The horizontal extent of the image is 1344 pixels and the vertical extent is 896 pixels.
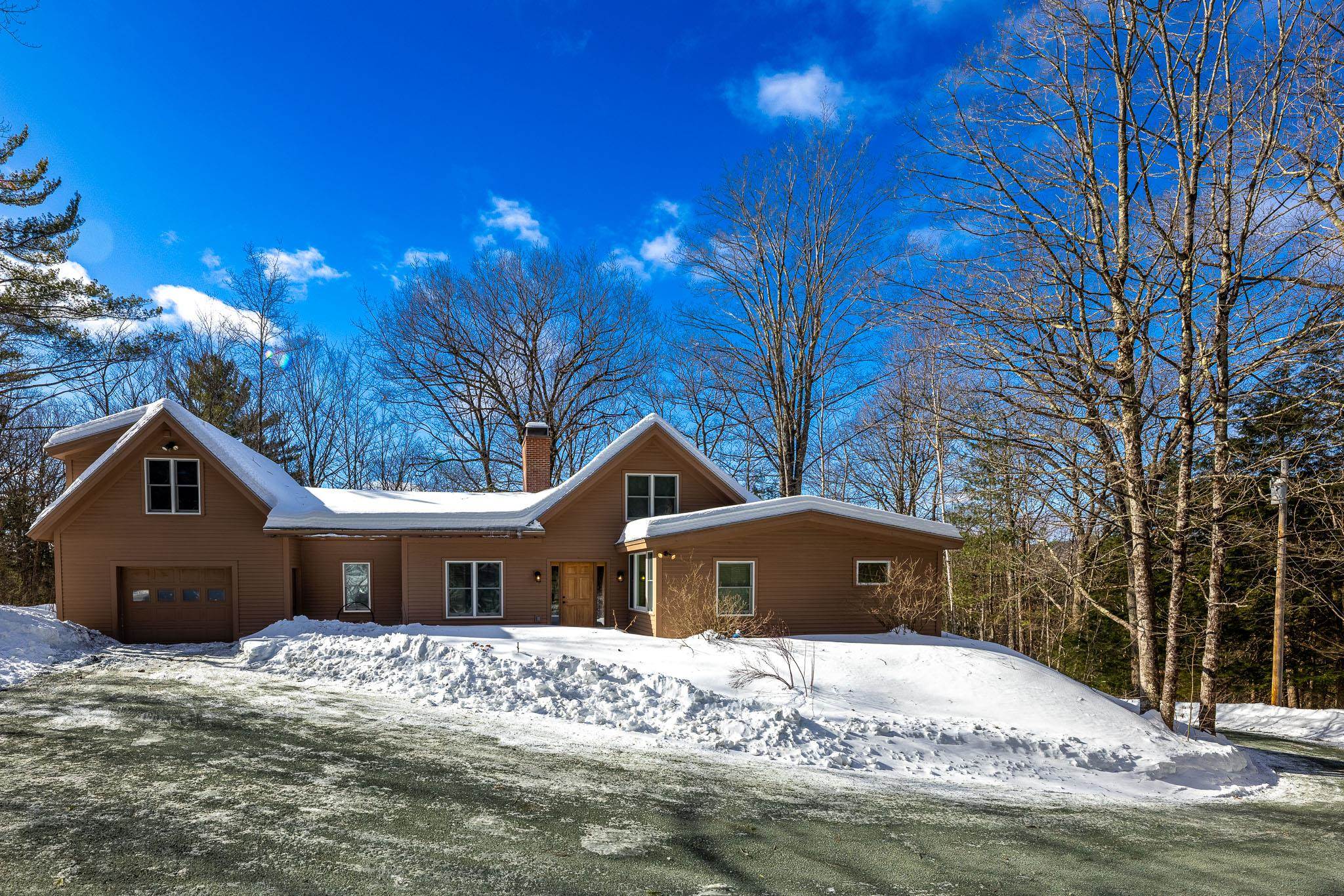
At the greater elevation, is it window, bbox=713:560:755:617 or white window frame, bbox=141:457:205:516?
white window frame, bbox=141:457:205:516

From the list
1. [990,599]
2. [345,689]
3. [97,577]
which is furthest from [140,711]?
[990,599]

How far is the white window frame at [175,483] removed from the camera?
1688 cm

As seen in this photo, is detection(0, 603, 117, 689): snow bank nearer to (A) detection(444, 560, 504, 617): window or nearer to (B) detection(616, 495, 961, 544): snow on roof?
(A) detection(444, 560, 504, 617): window

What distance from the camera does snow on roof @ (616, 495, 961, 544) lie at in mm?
15820

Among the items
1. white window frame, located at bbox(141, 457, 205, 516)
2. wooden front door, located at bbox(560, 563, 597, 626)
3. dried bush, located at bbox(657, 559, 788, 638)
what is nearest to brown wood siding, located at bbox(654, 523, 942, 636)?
dried bush, located at bbox(657, 559, 788, 638)

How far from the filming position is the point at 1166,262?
1053cm

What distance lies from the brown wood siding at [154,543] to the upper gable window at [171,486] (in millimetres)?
134

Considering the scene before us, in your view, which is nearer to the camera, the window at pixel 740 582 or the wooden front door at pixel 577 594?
the window at pixel 740 582

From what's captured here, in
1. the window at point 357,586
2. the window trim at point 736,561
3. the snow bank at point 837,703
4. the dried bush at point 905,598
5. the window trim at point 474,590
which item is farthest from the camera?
the window at point 357,586

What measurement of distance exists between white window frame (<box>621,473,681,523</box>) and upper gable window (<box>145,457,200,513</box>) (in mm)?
9785

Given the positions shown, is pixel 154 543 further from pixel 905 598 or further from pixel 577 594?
pixel 905 598

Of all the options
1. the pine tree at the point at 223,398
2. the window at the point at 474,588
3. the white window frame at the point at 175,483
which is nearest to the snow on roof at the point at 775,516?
the window at the point at 474,588

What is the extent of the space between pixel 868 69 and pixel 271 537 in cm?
1749

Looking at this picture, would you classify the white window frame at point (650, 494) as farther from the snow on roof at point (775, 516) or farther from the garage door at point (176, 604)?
the garage door at point (176, 604)
